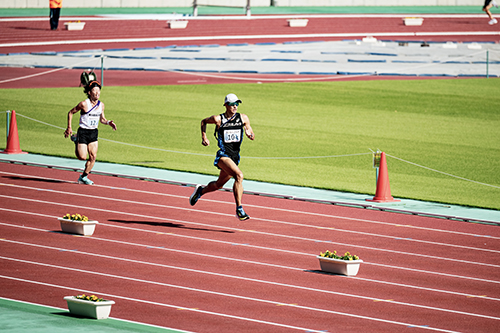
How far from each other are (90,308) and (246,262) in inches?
136

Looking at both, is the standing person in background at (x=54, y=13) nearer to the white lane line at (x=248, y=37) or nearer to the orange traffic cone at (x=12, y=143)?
the white lane line at (x=248, y=37)

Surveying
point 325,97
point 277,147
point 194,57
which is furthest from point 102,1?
point 277,147

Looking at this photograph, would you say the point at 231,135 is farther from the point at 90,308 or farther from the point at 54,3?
the point at 54,3

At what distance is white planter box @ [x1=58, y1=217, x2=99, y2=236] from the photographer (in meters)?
13.5

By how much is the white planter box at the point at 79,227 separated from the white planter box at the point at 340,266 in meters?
3.84

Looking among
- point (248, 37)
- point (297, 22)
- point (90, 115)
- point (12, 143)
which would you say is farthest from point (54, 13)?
point (90, 115)

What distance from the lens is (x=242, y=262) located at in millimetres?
A: 12414

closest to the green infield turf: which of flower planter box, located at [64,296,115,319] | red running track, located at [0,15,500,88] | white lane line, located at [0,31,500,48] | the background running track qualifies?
red running track, located at [0,15,500,88]

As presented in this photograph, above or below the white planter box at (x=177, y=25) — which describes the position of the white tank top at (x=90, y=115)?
below

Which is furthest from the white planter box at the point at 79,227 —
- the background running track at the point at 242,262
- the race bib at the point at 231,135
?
the race bib at the point at 231,135

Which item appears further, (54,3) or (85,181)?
(54,3)

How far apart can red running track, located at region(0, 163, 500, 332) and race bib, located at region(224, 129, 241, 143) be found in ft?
4.99

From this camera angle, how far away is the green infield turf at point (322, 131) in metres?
20.1

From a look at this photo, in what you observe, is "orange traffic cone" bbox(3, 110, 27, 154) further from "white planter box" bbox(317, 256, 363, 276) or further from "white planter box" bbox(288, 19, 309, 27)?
"white planter box" bbox(288, 19, 309, 27)
